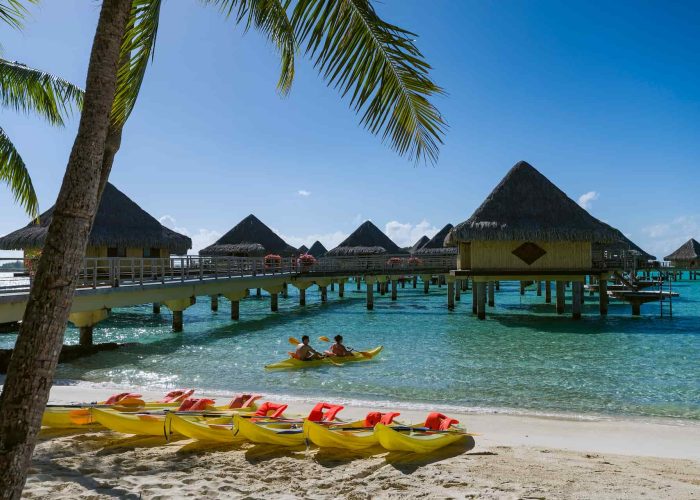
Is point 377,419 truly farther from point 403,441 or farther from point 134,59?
point 134,59

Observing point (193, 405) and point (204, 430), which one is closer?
point (204, 430)

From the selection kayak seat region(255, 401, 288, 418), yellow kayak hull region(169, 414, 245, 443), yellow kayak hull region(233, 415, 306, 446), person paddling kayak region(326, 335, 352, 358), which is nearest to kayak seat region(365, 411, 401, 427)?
yellow kayak hull region(233, 415, 306, 446)

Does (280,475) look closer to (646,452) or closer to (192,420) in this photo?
(192,420)

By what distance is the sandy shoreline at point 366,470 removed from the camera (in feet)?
17.5

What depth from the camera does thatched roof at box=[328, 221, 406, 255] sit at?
41.6 metres

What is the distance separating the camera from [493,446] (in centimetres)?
691

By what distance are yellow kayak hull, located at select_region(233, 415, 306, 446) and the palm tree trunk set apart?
4151 millimetres

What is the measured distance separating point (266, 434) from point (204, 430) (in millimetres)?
843

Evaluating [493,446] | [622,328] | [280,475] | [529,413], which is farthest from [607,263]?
[280,475]

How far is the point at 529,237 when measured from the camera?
898 inches

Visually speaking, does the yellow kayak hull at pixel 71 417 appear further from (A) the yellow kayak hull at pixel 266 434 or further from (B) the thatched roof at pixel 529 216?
(B) the thatched roof at pixel 529 216

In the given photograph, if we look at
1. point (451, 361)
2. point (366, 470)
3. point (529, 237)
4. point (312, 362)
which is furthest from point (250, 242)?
point (366, 470)

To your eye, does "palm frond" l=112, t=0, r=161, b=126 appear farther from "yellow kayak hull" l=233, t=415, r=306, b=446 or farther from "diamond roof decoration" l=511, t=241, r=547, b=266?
"diamond roof decoration" l=511, t=241, r=547, b=266

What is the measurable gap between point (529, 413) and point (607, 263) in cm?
2564
